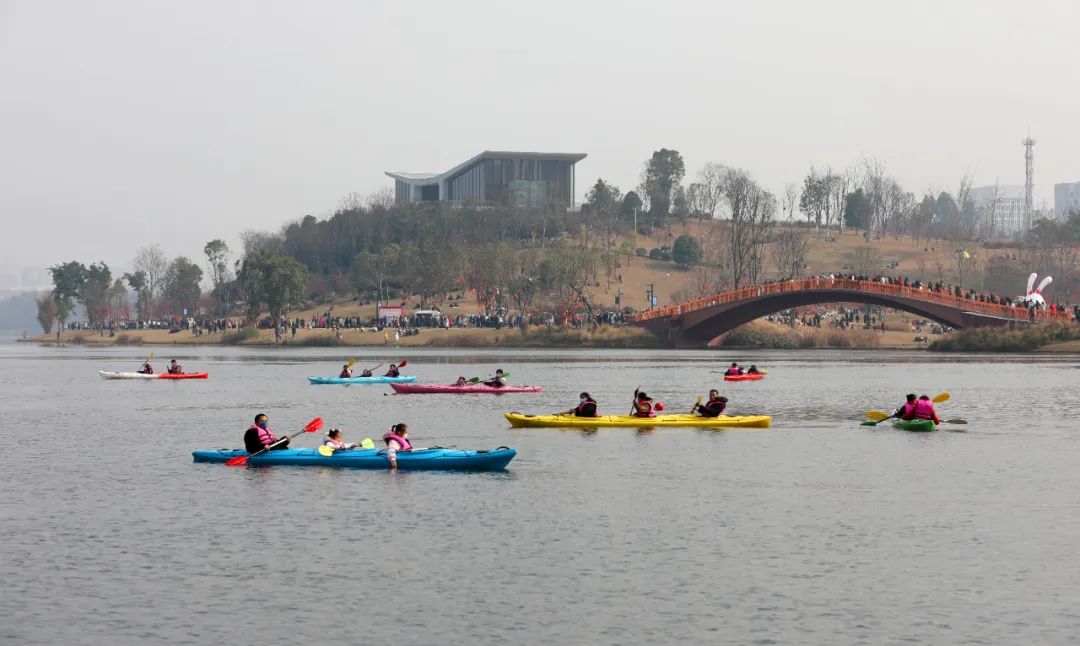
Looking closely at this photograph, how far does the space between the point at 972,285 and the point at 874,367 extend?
98861 millimetres

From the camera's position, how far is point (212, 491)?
42.6 m

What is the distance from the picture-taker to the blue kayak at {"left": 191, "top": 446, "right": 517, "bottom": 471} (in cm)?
4512

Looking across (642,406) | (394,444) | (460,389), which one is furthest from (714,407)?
(460,389)

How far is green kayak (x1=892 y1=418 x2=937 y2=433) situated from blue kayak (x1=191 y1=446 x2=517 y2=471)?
21.0 meters

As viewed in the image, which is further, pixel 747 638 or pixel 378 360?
pixel 378 360

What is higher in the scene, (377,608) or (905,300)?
(905,300)

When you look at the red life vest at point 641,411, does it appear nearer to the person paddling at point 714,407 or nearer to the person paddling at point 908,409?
the person paddling at point 714,407

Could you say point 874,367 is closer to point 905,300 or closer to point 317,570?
point 905,300

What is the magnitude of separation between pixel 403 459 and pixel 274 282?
385 ft

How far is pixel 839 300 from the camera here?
12475 cm

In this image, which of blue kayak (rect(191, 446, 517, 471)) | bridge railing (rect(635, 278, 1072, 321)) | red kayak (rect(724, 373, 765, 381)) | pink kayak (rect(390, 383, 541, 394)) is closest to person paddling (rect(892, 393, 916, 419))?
blue kayak (rect(191, 446, 517, 471))

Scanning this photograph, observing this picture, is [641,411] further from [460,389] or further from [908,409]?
[460,389]

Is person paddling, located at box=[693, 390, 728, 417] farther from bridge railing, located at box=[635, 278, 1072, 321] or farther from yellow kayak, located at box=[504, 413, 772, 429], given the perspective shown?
bridge railing, located at box=[635, 278, 1072, 321]

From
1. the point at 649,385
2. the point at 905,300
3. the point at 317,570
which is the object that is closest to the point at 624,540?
the point at 317,570
